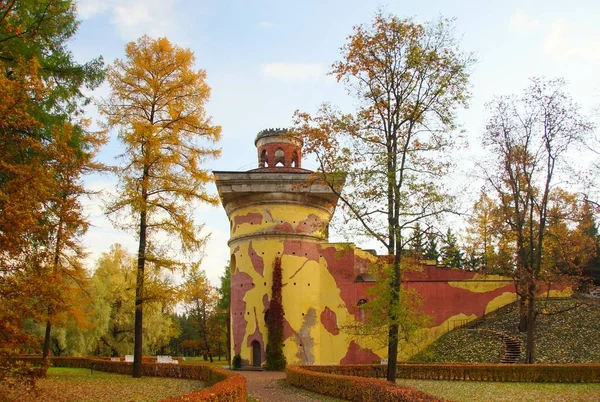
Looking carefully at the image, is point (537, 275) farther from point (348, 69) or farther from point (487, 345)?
point (348, 69)

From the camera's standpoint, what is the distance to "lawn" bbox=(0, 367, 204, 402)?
13930 mm

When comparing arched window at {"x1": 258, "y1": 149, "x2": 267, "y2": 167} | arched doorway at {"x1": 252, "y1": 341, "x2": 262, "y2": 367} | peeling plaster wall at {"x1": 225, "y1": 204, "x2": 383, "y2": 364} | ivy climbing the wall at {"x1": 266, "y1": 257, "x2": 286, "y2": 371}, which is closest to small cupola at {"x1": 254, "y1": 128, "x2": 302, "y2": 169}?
arched window at {"x1": 258, "y1": 149, "x2": 267, "y2": 167}

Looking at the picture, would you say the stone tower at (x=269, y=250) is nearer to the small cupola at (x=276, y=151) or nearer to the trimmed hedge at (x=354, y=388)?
the small cupola at (x=276, y=151)

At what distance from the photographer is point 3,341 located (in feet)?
31.6

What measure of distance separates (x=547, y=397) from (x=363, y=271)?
657 inches

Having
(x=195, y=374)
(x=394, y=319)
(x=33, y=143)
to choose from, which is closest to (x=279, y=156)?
(x=195, y=374)

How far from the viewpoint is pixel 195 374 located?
21.3m

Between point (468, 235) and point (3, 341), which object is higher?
point (468, 235)

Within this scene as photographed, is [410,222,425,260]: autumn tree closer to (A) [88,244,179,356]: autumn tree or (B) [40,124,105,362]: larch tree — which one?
(B) [40,124,105,362]: larch tree

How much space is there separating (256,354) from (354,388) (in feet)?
49.4

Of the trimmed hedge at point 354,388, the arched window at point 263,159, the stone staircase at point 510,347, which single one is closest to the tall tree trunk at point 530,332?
the stone staircase at point 510,347

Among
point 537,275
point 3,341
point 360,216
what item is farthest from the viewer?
point 537,275

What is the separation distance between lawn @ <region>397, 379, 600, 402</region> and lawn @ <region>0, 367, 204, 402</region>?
784cm

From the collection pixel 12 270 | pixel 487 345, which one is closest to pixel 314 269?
pixel 487 345
